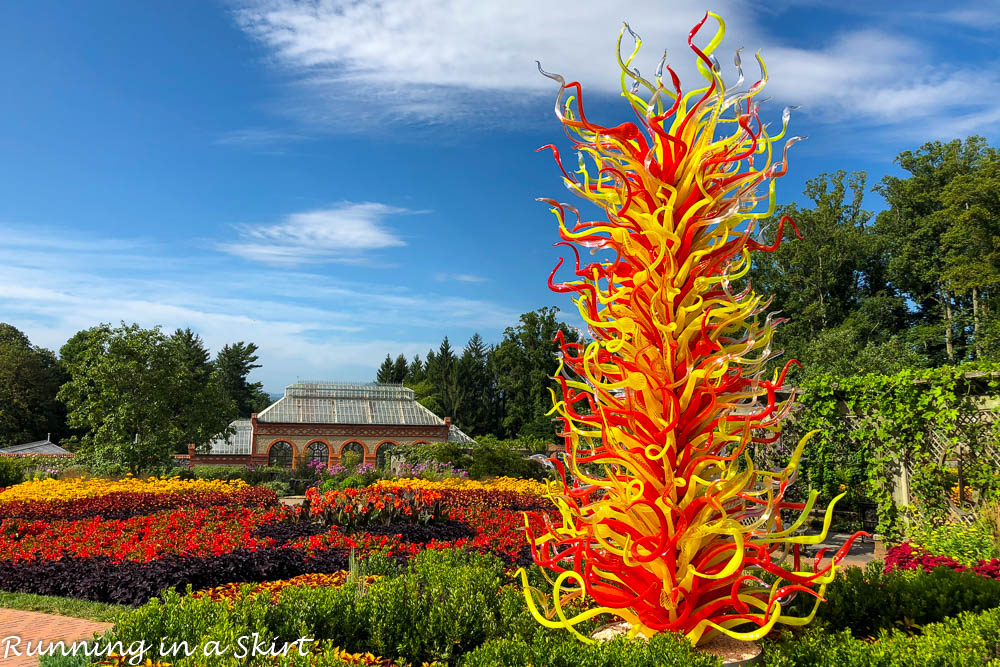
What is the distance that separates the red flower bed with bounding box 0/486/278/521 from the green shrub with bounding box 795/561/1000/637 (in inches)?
378

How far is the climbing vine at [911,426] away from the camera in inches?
325

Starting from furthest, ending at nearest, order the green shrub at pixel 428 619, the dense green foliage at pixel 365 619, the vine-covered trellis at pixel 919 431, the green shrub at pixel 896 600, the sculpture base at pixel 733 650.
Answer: the vine-covered trellis at pixel 919 431
the green shrub at pixel 896 600
the green shrub at pixel 428 619
the dense green foliage at pixel 365 619
the sculpture base at pixel 733 650

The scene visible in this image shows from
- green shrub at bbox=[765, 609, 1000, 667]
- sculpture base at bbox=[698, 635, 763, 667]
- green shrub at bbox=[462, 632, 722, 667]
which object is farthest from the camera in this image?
sculpture base at bbox=[698, 635, 763, 667]

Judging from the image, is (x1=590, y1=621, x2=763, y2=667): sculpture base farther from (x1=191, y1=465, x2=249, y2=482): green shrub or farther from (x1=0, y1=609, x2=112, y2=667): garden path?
(x1=191, y1=465, x2=249, y2=482): green shrub

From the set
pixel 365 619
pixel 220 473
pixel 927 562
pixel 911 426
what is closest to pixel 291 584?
pixel 365 619

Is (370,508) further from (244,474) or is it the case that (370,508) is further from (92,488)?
(244,474)

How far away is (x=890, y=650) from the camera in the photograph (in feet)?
10.5

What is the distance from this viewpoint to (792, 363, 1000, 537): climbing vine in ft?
27.1

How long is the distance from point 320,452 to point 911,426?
2673cm

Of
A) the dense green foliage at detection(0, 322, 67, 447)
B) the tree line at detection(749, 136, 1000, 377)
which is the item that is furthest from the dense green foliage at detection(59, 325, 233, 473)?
the dense green foliage at detection(0, 322, 67, 447)

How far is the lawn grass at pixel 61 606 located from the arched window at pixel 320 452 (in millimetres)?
24440

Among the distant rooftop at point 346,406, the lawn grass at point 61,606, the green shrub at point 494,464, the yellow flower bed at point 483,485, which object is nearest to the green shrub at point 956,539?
the yellow flower bed at point 483,485

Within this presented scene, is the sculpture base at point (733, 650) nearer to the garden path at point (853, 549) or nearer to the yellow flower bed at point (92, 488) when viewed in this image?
the garden path at point (853, 549)

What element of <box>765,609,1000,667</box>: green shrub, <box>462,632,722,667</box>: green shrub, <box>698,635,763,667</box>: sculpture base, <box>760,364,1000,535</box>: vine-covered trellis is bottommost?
<box>698,635,763,667</box>: sculpture base
